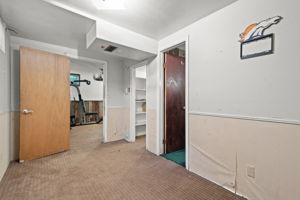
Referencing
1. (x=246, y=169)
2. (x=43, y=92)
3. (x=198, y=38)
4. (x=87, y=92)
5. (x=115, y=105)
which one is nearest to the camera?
(x=246, y=169)

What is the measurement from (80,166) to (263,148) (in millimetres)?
2515

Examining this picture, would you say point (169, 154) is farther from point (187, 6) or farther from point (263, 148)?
point (187, 6)

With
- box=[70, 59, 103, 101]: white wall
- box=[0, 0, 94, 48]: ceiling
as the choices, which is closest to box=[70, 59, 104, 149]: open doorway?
box=[70, 59, 103, 101]: white wall

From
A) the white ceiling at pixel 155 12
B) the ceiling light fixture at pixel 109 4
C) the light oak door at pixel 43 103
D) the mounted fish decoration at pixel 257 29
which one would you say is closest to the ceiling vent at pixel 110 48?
the white ceiling at pixel 155 12

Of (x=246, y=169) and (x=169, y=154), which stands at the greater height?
(x=246, y=169)

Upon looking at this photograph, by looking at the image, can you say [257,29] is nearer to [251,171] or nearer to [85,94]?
[251,171]

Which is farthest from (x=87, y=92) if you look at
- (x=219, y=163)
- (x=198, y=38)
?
(x=219, y=163)

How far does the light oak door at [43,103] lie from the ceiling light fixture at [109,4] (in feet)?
5.26

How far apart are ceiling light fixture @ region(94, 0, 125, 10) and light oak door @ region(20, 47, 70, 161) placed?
1.60 metres

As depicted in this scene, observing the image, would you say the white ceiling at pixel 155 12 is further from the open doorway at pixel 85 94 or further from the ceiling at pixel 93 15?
the open doorway at pixel 85 94

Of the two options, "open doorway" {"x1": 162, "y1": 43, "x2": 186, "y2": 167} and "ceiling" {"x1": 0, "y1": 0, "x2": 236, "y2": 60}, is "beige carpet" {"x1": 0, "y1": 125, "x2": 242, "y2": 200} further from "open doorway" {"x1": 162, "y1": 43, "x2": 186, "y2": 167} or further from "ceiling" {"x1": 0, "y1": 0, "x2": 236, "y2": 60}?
"ceiling" {"x1": 0, "y1": 0, "x2": 236, "y2": 60}

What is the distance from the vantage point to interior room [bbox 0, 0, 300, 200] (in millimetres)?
1322

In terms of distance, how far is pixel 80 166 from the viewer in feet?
7.18

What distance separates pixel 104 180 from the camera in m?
1.81
